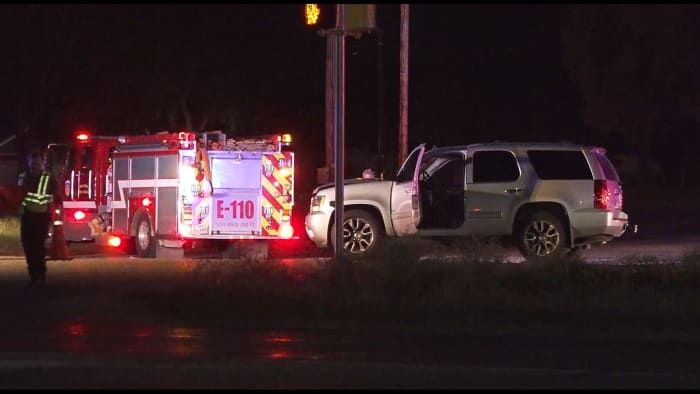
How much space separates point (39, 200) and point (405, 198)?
249 inches

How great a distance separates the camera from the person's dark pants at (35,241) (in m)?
16.9

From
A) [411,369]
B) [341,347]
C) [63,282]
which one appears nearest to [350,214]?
[63,282]

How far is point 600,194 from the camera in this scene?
67.0 ft

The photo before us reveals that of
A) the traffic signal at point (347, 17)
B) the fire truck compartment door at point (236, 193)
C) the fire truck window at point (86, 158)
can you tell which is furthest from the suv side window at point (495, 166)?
the fire truck window at point (86, 158)

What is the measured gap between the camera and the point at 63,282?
1742 cm

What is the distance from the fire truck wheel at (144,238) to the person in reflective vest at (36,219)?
5.25 m

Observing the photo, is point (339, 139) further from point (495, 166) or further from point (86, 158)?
point (86, 158)

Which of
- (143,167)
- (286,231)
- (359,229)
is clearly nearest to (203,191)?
(143,167)

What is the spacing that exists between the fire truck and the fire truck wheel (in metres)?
0.02

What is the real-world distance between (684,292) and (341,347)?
490 centimetres

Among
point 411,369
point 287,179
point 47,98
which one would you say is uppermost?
point 47,98

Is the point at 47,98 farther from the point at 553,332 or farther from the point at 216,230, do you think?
the point at 553,332

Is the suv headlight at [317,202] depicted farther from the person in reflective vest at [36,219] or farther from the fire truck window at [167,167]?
the person in reflective vest at [36,219]

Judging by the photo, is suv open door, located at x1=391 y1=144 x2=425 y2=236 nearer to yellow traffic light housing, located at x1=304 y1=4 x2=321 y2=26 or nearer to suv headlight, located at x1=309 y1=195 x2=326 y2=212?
suv headlight, located at x1=309 y1=195 x2=326 y2=212
